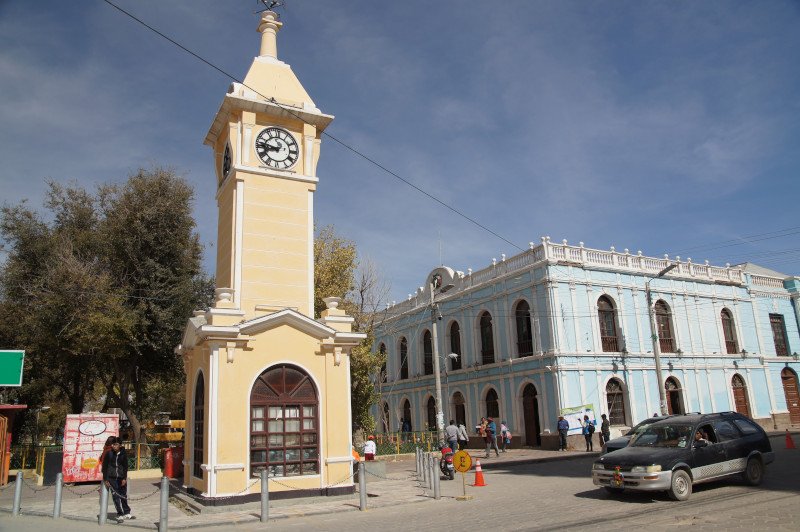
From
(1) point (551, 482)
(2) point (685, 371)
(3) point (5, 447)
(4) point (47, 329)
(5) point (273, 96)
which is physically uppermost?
(5) point (273, 96)

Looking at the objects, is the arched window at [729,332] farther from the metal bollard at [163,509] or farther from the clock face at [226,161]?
the metal bollard at [163,509]

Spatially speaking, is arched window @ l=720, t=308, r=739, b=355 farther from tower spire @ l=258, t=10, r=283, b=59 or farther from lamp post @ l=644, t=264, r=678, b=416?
tower spire @ l=258, t=10, r=283, b=59

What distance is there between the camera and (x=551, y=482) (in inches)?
637

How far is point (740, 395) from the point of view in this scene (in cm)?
3453

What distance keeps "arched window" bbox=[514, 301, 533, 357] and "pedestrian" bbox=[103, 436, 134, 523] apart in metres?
21.8

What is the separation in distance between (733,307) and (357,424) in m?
24.0

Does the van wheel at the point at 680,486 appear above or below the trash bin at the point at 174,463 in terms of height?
below

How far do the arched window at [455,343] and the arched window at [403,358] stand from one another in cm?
483

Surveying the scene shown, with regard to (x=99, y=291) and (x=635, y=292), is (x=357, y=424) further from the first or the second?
(x=635, y=292)

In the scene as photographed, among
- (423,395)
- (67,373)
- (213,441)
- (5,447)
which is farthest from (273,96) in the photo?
(423,395)

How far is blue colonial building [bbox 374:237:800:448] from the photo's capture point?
2905cm

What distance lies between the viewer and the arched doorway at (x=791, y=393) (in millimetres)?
36469

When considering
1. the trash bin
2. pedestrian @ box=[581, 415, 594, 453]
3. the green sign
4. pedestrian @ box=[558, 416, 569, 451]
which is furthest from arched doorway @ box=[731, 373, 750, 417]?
the green sign

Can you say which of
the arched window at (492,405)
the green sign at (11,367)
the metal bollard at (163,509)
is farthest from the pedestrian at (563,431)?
the green sign at (11,367)
